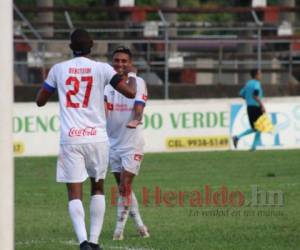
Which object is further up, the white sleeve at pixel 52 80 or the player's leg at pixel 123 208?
the white sleeve at pixel 52 80

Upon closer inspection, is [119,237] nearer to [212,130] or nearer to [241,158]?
[241,158]

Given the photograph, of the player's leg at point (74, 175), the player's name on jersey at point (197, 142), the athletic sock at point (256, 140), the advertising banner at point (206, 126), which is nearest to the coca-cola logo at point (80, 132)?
the player's leg at point (74, 175)

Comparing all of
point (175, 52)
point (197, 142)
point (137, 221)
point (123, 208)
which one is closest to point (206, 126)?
point (197, 142)

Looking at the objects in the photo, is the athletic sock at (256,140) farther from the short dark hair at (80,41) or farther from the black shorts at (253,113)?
the short dark hair at (80,41)

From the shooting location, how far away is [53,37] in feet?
108

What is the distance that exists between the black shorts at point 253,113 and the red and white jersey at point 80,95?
16.1 m

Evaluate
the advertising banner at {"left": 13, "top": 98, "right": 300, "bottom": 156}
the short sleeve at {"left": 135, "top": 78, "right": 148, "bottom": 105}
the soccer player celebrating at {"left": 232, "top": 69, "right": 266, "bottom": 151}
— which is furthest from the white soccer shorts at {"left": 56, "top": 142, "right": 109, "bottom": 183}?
the soccer player celebrating at {"left": 232, "top": 69, "right": 266, "bottom": 151}

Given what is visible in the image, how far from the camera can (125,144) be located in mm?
12688

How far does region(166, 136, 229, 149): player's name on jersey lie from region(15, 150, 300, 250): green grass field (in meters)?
3.25

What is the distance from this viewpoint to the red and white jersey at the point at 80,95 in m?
10.8

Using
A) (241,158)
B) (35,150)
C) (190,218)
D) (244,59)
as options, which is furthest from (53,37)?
(190,218)

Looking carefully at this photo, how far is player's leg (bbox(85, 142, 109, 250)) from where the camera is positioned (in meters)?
10.8

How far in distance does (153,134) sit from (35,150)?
2.92m

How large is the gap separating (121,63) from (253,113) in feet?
49.0
